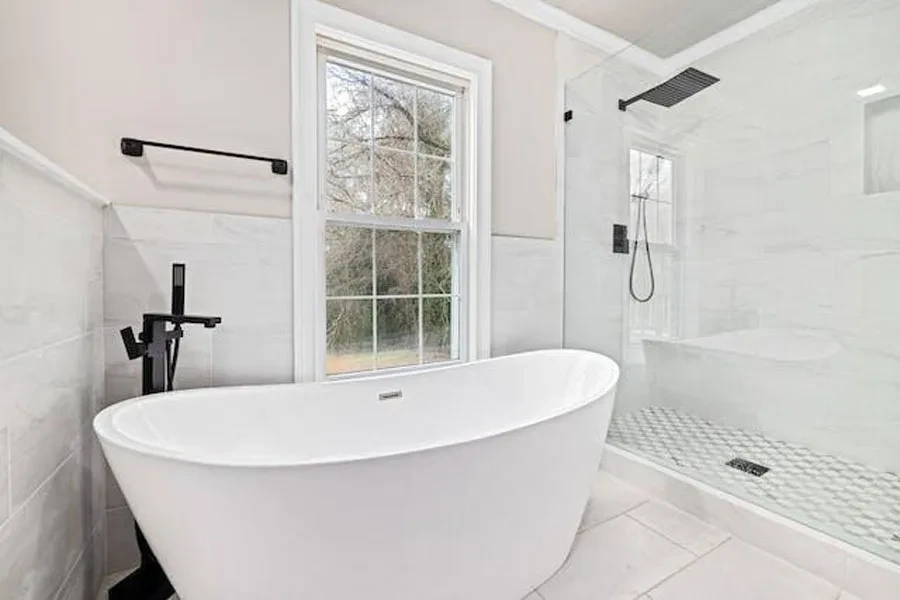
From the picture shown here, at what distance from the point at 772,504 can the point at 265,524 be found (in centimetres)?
179

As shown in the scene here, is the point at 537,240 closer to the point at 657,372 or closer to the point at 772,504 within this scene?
the point at 657,372

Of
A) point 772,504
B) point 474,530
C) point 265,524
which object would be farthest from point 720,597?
point 265,524

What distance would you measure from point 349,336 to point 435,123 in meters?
1.22

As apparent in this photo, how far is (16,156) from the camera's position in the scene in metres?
0.86

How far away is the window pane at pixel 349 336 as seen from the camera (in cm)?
199

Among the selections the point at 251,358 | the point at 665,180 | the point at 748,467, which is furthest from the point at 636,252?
the point at 251,358

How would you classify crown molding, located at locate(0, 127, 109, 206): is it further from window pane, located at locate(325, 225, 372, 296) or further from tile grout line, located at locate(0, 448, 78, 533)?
window pane, located at locate(325, 225, 372, 296)

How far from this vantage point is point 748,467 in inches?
76.2

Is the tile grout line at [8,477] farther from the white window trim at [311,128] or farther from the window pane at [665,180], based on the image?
the window pane at [665,180]

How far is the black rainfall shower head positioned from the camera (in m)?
2.55

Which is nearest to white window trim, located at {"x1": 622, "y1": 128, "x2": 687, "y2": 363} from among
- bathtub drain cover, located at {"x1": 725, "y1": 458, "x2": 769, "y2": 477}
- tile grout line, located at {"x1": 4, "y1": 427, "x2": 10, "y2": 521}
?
bathtub drain cover, located at {"x1": 725, "y1": 458, "x2": 769, "y2": 477}

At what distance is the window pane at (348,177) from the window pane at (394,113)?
5.2 inches

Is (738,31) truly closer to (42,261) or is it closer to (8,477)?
(42,261)

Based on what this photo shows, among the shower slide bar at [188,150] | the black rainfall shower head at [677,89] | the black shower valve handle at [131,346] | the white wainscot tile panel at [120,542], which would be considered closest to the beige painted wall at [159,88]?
the shower slide bar at [188,150]
